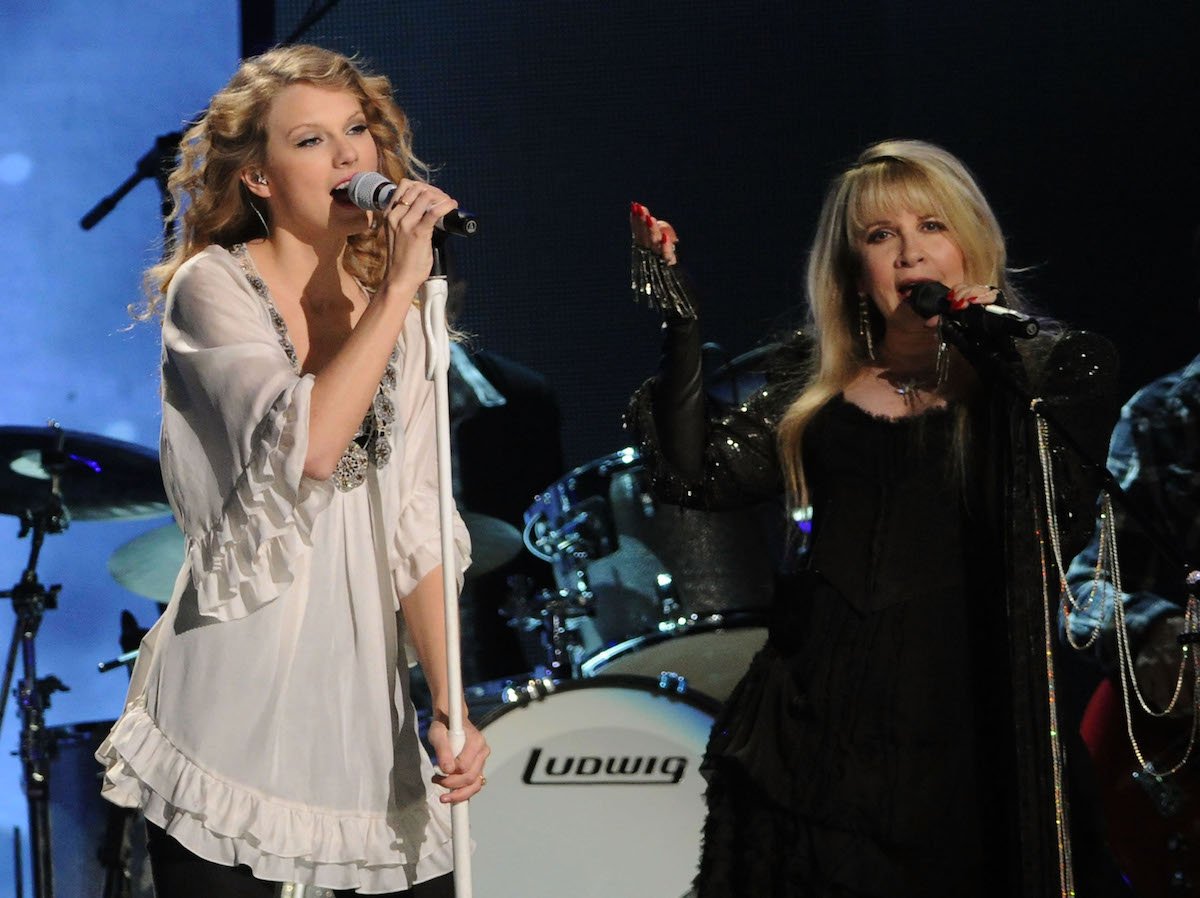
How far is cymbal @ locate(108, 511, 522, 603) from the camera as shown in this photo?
4402 mm

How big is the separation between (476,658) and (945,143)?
89.7 inches

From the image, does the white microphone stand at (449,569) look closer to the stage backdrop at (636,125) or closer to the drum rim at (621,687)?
the drum rim at (621,687)

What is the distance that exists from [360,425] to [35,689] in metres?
2.71

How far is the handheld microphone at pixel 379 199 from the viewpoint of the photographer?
1.84 m

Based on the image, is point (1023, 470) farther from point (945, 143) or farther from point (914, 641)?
point (945, 143)

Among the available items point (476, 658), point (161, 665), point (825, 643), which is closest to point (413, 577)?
point (161, 665)

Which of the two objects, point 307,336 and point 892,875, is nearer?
point 307,336

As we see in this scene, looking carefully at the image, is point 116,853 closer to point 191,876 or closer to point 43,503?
point 43,503

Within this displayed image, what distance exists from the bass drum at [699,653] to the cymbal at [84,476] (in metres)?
1.38

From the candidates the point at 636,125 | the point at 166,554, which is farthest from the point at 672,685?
the point at 636,125

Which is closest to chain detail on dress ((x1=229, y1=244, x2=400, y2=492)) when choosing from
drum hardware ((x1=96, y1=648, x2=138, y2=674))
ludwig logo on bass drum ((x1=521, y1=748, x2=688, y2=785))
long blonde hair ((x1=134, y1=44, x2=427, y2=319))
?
long blonde hair ((x1=134, y1=44, x2=427, y2=319))

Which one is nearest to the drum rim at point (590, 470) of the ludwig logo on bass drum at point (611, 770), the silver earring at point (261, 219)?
the ludwig logo on bass drum at point (611, 770)

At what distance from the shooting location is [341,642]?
195cm

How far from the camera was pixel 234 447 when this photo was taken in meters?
1.91
